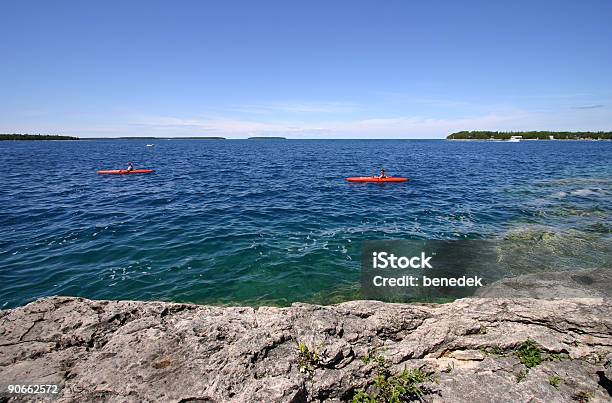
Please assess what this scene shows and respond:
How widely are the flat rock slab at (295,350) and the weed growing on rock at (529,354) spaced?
0.08 metres

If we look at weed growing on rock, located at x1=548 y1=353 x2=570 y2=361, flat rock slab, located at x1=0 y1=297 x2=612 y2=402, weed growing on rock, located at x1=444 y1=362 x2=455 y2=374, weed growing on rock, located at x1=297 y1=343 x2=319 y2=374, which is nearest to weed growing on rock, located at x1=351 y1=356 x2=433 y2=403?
flat rock slab, located at x1=0 y1=297 x2=612 y2=402

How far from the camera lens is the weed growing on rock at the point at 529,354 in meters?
4.89

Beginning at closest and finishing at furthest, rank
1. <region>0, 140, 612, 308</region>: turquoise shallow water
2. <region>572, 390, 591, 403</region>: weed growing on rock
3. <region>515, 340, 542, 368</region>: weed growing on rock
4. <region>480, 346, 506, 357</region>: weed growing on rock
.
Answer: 1. <region>572, 390, 591, 403</region>: weed growing on rock
2. <region>515, 340, 542, 368</region>: weed growing on rock
3. <region>480, 346, 506, 357</region>: weed growing on rock
4. <region>0, 140, 612, 308</region>: turquoise shallow water

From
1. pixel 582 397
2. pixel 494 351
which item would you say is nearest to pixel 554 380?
pixel 582 397

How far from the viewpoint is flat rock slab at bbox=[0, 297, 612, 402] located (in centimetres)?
418

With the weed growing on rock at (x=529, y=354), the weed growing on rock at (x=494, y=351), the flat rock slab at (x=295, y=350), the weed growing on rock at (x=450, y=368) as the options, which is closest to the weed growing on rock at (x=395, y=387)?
the flat rock slab at (x=295, y=350)

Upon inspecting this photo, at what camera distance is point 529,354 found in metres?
5.02

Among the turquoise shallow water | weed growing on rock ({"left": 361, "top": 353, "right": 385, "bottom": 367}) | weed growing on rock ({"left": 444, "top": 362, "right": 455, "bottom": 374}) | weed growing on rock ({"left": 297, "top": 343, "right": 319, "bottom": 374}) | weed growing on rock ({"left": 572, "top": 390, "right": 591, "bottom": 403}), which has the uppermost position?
weed growing on rock ({"left": 297, "top": 343, "right": 319, "bottom": 374})

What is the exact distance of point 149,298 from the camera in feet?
35.0

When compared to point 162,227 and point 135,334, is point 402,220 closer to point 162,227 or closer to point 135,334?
point 162,227

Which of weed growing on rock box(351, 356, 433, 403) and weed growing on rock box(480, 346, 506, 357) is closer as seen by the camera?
weed growing on rock box(351, 356, 433, 403)

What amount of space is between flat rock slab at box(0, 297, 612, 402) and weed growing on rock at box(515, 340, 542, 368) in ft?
0.25

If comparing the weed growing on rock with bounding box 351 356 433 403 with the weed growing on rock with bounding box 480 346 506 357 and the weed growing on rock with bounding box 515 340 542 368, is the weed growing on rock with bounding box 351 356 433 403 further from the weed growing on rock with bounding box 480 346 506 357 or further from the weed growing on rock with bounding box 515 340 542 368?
the weed growing on rock with bounding box 515 340 542 368

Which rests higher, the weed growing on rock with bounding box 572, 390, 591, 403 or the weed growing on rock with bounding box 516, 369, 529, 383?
the weed growing on rock with bounding box 516, 369, 529, 383
